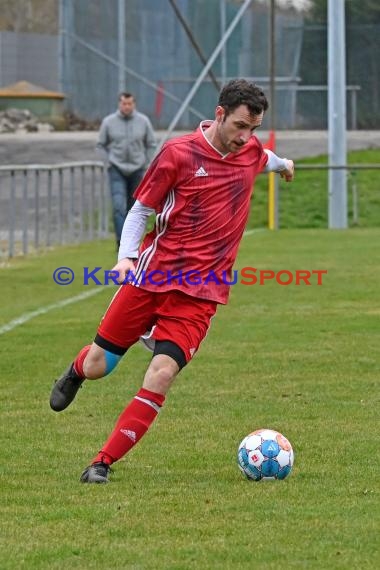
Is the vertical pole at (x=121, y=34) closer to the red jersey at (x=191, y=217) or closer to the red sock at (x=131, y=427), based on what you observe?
the red jersey at (x=191, y=217)

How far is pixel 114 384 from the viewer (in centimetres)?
962

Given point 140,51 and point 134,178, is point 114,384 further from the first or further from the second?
point 140,51

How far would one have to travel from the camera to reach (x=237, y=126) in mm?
6559

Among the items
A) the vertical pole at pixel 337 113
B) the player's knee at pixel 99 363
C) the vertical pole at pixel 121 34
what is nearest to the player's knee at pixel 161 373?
the player's knee at pixel 99 363

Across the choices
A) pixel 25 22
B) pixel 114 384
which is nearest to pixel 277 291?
pixel 114 384

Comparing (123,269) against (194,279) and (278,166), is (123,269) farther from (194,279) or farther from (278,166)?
(278,166)

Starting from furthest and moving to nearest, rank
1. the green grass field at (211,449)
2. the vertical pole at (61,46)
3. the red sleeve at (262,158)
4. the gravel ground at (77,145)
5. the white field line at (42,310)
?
the vertical pole at (61,46), the gravel ground at (77,145), the white field line at (42,310), the red sleeve at (262,158), the green grass field at (211,449)

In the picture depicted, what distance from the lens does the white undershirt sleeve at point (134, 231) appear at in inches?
261

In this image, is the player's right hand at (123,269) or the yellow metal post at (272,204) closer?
the player's right hand at (123,269)

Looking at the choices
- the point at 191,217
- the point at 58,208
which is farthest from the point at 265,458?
the point at 58,208

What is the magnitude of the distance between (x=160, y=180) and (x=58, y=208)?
1522cm

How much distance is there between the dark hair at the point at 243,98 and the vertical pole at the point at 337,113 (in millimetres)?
19104

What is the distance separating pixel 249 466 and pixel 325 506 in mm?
692

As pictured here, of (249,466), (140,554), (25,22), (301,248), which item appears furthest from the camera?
(25,22)
